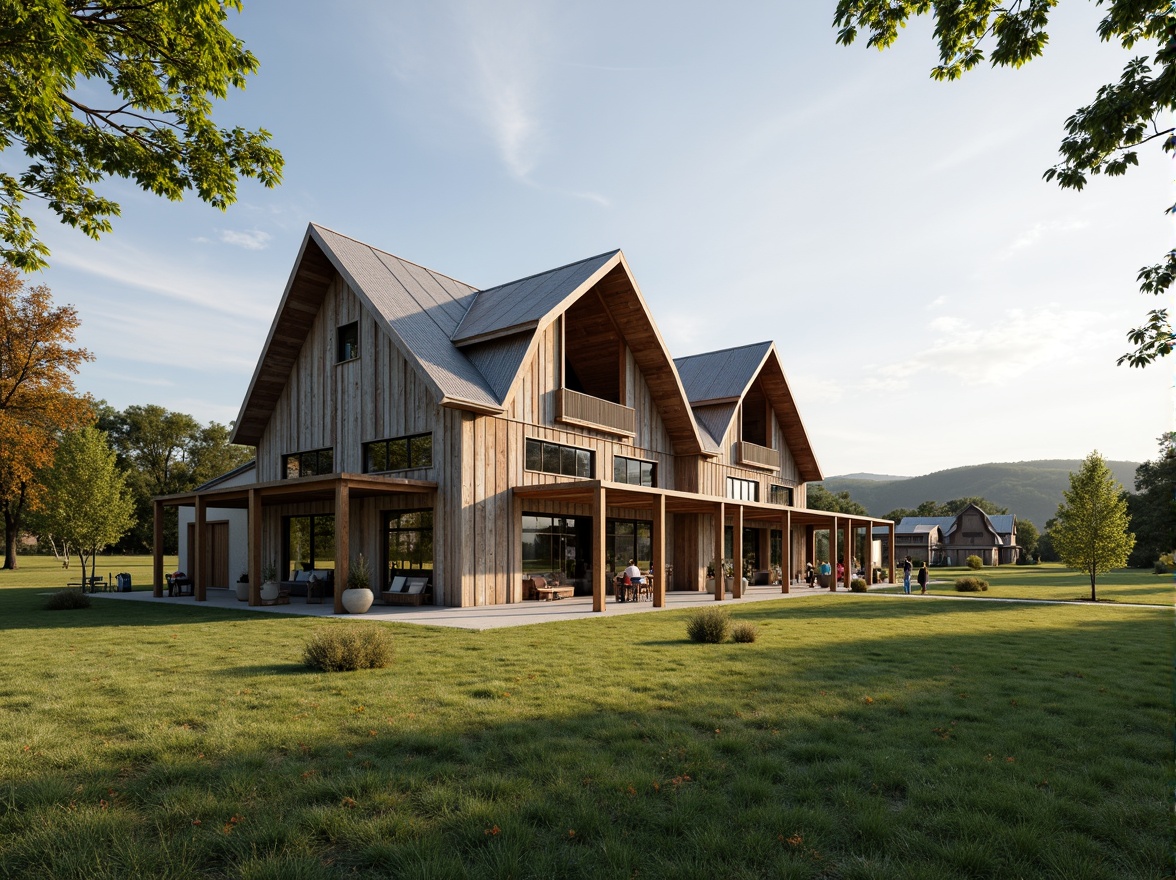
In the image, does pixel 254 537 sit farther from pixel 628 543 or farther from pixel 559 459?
pixel 628 543

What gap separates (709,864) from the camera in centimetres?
383

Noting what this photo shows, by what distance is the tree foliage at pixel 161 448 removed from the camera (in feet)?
236

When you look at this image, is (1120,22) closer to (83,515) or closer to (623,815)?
(623,815)

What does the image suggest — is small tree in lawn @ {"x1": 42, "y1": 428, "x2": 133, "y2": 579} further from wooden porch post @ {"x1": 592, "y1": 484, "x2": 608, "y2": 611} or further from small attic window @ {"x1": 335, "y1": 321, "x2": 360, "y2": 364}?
wooden porch post @ {"x1": 592, "y1": 484, "x2": 608, "y2": 611}

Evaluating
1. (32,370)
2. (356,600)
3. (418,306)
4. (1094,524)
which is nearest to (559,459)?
(418,306)

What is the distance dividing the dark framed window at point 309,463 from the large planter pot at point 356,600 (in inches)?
263

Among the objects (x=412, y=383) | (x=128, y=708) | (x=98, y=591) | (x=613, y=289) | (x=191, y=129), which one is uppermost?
(x=613, y=289)

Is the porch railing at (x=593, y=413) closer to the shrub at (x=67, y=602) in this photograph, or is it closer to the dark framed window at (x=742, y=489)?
the dark framed window at (x=742, y=489)

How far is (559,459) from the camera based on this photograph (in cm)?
2200

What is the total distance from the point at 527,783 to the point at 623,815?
2.66 ft

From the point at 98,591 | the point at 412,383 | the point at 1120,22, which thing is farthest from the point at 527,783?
the point at 98,591

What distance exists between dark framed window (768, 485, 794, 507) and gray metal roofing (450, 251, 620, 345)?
657 inches

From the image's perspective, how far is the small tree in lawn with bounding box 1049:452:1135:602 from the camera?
28.0 meters

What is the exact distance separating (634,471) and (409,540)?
8.91 metres
